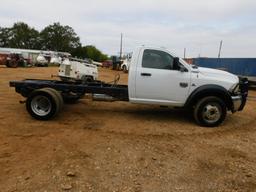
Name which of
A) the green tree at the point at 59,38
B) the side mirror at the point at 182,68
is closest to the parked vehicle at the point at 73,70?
the side mirror at the point at 182,68

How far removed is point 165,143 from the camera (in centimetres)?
577

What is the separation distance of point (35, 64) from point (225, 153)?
43.4 meters

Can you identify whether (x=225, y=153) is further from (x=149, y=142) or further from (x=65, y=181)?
(x=65, y=181)

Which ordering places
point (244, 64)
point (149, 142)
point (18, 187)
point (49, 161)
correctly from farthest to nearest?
point (244, 64) < point (149, 142) < point (49, 161) < point (18, 187)

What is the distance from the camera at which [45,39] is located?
329 ft

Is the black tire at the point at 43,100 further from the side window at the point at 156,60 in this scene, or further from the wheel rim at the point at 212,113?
the wheel rim at the point at 212,113

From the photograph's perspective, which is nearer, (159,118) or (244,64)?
(159,118)

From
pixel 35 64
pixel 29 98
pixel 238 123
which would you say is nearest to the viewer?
pixel 29 98

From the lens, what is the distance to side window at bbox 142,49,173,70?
7.34 meters

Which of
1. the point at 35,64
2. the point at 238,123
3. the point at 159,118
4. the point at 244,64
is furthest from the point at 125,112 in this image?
the point at 35,64

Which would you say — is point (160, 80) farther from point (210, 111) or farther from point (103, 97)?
point (103, 97)

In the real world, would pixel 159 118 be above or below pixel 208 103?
below

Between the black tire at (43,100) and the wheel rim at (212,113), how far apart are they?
366cm

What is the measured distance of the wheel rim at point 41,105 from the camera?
23.4ft
